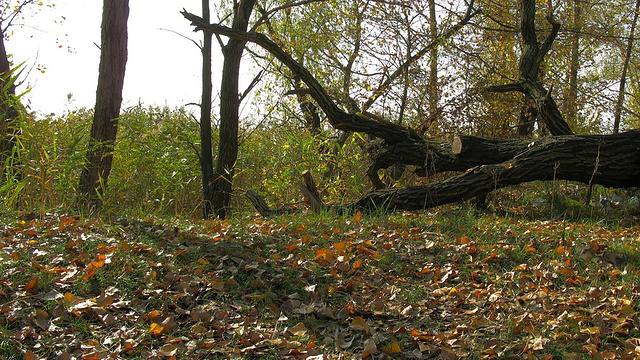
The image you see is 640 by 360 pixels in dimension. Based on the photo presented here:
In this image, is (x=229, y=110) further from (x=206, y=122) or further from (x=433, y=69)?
(x=433, y=69)

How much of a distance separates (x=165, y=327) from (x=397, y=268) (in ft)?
5.72

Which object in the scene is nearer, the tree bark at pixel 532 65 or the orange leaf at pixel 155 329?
the orange leaf at pixel 155 329

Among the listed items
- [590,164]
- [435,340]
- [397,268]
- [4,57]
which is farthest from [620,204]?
[4,57]

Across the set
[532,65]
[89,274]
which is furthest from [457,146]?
[89,274]

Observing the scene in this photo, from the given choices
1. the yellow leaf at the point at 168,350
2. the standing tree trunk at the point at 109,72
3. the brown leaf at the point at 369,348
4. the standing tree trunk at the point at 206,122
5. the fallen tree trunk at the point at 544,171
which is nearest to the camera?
the yellow leaf at the point at 168,350

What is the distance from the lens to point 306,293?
12.2 feet

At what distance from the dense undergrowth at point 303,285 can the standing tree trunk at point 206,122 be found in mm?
1955

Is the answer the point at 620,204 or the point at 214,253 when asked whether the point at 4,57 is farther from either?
the point at 620,204

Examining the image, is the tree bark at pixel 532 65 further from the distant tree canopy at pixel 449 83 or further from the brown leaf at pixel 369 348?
the brown leaf at pixel 369 348

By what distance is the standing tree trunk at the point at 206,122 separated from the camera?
755 centimetres

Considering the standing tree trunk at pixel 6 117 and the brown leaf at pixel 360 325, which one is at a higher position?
the standing tree trunk at pixel 6 117

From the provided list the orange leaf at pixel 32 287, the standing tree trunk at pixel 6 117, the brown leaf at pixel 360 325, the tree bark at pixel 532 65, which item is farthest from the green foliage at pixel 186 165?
the brown leaf at pixel 360 325

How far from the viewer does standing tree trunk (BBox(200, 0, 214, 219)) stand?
7.55m

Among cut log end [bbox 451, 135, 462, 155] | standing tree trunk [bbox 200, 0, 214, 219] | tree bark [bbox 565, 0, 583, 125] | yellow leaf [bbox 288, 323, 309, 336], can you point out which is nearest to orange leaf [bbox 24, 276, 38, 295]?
yellow leaf [bbox 288, 323, 309, 336]
